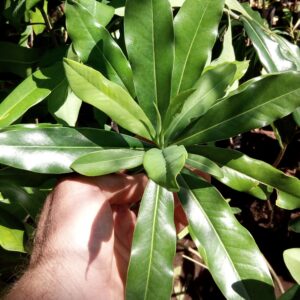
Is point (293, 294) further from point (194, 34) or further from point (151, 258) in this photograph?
point (194, 34)

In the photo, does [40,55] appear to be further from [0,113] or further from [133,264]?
[133,264]

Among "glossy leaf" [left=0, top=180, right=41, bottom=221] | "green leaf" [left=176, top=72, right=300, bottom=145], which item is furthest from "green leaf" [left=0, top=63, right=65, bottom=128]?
"green leaf" [left=176, top=72, right=300, bottom=145]

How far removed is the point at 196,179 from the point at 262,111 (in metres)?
0.19

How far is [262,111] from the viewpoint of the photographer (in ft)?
2.51

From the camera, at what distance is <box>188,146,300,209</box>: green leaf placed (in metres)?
0.79

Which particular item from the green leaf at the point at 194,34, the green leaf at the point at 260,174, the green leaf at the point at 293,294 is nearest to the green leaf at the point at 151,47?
the green leaf at the point at 194,34

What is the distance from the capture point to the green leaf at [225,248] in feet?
2.52

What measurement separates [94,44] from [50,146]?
222 millimetres

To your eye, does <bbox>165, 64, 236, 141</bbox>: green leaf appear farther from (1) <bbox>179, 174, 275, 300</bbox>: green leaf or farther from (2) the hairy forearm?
(2) the hairy forearm

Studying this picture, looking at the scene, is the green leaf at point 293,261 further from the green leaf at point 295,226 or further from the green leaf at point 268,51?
the green leaf at point 268,51

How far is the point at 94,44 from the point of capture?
32.7 inches

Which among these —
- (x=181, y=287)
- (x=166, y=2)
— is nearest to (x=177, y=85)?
(x=166, y=2)

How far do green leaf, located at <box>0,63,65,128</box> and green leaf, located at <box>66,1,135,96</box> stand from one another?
0.18 meters

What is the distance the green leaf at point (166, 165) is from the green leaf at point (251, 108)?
91 mm
